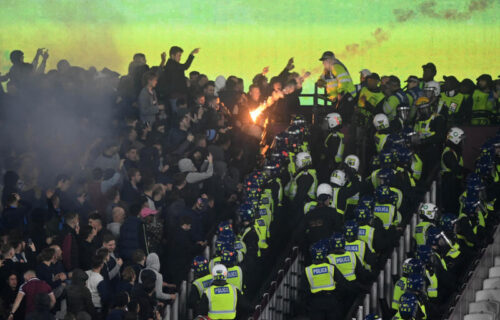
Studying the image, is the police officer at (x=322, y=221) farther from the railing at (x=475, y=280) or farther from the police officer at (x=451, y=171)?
the police officer at (x=451, y=171)

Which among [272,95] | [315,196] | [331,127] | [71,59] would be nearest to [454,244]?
[315,196]

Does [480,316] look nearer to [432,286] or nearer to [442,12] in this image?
[432,286]

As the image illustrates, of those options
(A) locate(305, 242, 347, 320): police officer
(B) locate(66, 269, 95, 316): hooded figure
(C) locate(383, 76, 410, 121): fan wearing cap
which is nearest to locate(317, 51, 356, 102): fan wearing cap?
(C) locate(383, 76, 410, 121): fan wearing cap

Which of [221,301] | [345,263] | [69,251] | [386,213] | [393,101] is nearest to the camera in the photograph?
[221,301]

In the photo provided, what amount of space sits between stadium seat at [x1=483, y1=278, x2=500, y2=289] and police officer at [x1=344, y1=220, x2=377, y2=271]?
6.41ft

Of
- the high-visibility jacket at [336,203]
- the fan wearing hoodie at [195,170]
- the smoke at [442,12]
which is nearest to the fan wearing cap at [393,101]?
the high-visibility jacket at [336,203]

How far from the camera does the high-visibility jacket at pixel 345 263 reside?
14469 millimetres

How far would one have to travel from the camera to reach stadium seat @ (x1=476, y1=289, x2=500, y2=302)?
15766 millimetres

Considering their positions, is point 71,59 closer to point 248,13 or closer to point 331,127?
point 248,13

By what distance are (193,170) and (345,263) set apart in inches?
124

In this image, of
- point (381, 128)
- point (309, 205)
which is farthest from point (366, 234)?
point (381, 128)

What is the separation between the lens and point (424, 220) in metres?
15.8

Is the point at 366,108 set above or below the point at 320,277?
above

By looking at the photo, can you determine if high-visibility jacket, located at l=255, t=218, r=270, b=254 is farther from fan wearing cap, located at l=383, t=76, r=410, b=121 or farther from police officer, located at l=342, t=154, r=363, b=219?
fan wearing cap, located at l=383, t=76, r=410, b=121
